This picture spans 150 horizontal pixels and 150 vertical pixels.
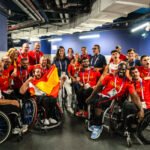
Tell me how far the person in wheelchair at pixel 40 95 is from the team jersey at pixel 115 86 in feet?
2.79

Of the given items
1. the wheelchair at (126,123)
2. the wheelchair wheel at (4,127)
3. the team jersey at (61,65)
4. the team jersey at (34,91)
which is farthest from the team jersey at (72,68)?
the wheelchair wheel at (4,127)

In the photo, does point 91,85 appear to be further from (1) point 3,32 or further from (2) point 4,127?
(1) point 3,32

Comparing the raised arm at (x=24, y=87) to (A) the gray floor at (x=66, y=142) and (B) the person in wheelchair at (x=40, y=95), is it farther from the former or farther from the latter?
(A) the gray floor at (x=66, y=142)

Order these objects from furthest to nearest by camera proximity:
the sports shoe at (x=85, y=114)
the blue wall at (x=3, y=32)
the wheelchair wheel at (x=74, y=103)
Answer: the blue wall at (x=3, y=32), the wheelchair wheel at (x=74, y=103), the sports shoe at (x=85, y=114)

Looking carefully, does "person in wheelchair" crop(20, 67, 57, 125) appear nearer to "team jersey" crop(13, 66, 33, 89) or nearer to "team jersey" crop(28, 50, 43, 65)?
"team jersey" crop(13, 66, 33, 89)

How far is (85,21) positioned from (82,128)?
400 cm

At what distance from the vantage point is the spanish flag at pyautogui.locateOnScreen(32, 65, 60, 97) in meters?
3.73

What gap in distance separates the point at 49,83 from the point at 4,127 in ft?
3.53

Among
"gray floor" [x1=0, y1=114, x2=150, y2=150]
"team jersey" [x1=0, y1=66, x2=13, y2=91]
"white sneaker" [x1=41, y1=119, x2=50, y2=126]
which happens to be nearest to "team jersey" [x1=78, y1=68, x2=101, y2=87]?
"gray floor" [x1=0, y1=114, x2=150, y2=150]

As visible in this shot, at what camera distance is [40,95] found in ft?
12.1

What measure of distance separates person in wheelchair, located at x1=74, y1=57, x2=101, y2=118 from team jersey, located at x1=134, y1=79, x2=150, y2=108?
1086 mm

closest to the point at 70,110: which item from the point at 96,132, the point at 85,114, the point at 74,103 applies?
the point at 74,103

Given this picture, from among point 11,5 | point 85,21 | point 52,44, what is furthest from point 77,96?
point 52,44

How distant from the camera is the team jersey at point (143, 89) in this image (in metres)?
3.29
